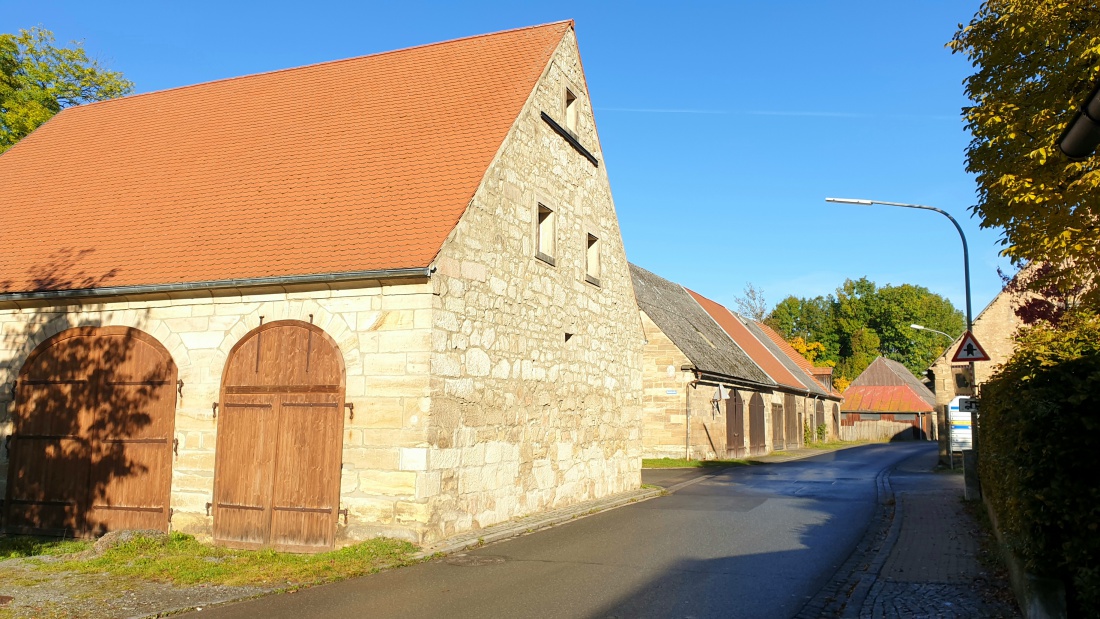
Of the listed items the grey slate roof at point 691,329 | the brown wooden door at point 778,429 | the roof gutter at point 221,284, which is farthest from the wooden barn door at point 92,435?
the brown wooden door at point 778,429

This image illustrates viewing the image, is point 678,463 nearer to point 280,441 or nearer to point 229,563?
point 280,441

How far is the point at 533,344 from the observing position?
13453 mm

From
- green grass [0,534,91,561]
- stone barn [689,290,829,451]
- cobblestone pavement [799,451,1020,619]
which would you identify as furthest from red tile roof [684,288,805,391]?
green grass [0,534,91,561]

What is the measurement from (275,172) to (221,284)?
2.84 m

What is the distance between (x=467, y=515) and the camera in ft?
37.4

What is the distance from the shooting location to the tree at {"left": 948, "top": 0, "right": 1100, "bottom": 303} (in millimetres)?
10586

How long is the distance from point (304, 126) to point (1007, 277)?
15.1 metres

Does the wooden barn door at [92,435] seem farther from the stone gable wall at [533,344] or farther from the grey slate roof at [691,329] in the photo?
the grey slate roof at [691,329]

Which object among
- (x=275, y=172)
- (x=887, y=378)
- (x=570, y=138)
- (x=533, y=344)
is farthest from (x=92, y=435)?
(x=887, y=378)

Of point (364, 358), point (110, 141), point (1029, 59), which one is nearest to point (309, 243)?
point (364, 358)

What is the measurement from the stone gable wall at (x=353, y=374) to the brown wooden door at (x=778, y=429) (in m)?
27.7

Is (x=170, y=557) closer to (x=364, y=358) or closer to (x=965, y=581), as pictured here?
(x=364, y=358)

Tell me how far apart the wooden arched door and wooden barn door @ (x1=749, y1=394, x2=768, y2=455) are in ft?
79.0

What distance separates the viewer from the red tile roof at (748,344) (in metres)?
37.7
